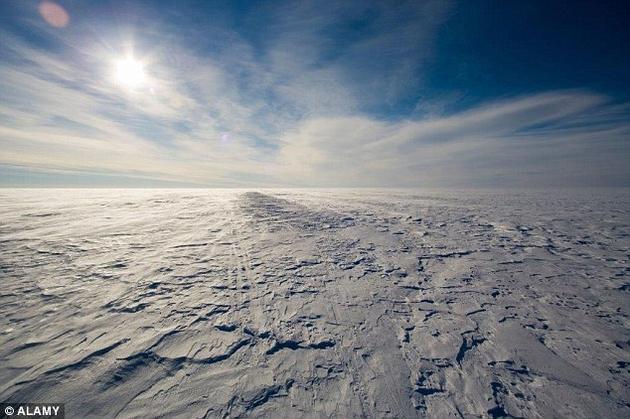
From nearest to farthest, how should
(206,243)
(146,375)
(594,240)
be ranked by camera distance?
(146,375) < (206,243) < (594,240)

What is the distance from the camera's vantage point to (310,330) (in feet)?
11.2

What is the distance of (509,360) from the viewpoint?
113 inches

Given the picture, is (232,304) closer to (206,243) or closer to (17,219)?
(206,243)

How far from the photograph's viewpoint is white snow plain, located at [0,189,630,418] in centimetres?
237

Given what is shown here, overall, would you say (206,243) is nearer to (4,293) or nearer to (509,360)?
(4,293)

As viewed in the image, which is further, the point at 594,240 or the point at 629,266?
the point at 594,240

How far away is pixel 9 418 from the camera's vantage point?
6.82 feet

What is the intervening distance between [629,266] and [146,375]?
385 inches

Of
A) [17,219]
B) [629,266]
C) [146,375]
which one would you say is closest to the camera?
[146,375]

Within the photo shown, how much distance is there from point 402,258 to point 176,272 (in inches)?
209

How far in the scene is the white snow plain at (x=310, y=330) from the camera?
237 centimetres

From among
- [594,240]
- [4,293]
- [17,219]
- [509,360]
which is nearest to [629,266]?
[594,240]

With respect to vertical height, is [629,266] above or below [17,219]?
below

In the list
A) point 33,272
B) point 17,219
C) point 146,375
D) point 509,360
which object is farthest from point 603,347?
point 17,219
